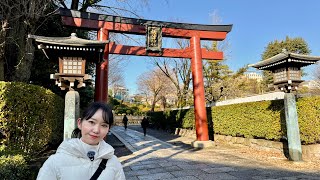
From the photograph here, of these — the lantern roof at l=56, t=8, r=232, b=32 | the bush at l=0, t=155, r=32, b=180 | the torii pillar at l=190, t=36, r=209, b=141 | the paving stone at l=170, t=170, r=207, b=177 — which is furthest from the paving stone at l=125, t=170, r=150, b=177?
the lantern roof at l=56, t=8, r=232, b=32

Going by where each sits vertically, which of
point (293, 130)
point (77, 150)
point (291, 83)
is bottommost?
point (293, 130)

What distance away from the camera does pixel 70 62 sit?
7.21 m

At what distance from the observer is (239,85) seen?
88.2 feet

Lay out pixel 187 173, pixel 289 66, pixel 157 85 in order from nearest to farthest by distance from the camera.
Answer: pixel 187 173 < pixel 289 66 < pixel 157 85

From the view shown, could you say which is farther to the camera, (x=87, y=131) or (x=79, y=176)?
(x=87, y=131)

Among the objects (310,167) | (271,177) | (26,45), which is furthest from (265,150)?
(26,45)

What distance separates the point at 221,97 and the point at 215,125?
12.5 metres

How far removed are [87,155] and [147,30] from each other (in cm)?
1137

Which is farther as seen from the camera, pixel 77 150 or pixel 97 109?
pixel 97 109

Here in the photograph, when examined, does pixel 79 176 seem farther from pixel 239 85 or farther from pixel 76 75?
pixel 239 85

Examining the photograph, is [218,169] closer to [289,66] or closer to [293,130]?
[293,130]

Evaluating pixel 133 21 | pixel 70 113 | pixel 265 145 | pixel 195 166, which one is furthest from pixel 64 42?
pixel 265 145

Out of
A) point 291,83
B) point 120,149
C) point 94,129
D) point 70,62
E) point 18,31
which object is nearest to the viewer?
point 94,129

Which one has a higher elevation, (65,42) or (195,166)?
(65,42)
